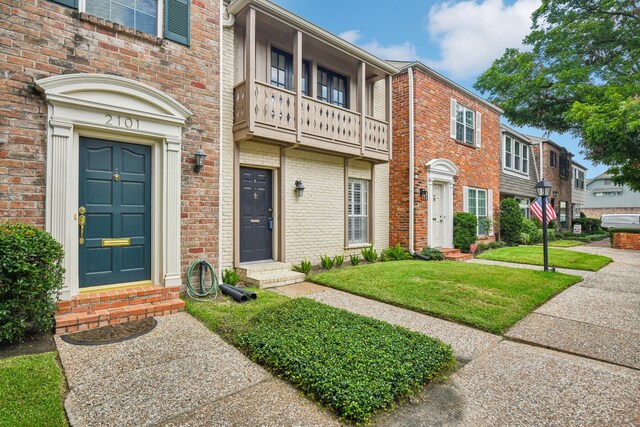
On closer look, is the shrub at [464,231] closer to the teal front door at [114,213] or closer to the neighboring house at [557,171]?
the teal front door at [114,213]

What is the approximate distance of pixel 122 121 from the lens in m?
4.62

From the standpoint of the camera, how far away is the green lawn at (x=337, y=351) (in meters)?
2.52

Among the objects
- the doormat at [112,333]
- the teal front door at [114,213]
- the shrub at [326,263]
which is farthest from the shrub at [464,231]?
the doormat at [112,333]

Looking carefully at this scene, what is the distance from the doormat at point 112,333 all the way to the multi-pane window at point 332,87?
648 cm

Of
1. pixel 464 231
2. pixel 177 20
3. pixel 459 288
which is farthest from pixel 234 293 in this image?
pixel 464 231

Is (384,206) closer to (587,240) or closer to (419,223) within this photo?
(419,223)

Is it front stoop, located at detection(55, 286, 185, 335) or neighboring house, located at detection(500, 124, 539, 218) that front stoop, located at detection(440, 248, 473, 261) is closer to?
neighboring house, located at detection(500, 124, 539, 218)

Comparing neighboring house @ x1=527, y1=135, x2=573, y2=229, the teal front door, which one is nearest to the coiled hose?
the teal front door

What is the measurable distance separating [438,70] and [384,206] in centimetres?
490

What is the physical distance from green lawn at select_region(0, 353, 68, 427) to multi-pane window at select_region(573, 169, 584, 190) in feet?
102

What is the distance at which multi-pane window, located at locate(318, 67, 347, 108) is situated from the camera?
845cm

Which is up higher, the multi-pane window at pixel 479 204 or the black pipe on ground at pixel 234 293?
the multi-pane window at pixel 479 204

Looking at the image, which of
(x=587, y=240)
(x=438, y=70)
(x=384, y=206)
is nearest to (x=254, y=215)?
(x=384, y=206)

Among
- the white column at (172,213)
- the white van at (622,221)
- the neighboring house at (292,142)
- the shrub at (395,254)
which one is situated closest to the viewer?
the white column at (172,213)
